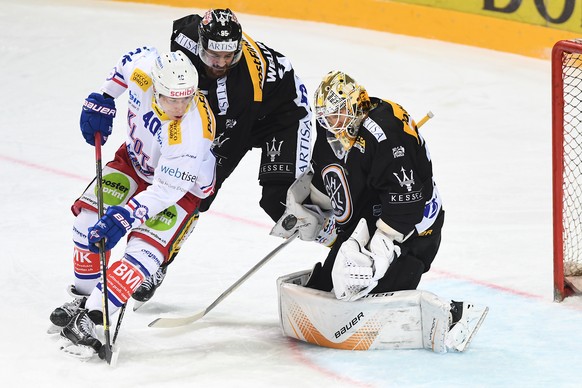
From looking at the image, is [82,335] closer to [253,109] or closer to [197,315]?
[197,315]

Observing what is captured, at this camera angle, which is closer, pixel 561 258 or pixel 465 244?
pixel 561 258

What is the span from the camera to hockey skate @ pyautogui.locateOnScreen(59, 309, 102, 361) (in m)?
3.57

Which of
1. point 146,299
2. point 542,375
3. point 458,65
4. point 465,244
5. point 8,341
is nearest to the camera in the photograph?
point 542,375

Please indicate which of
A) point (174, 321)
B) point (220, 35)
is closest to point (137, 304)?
point (174, 321)

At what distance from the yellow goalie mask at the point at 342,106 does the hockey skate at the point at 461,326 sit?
2.18 ft

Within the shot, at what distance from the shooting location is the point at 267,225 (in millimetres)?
5090

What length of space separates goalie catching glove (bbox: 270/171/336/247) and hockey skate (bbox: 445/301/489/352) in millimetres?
598

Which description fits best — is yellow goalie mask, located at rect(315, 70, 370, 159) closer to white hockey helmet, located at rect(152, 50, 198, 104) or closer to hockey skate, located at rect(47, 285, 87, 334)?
white hockey helmet, located at rect(152, 50, 198, 104)

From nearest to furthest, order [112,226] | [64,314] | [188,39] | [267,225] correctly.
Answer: [112,226]
[64,314]
[188,39]
[267,225]

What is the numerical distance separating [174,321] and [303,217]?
60 centimetres

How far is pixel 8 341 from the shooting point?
375 cm

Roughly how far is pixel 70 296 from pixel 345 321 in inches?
46.1

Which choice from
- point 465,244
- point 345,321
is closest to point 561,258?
point 465,244

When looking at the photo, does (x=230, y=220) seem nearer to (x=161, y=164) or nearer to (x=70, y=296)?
(x=70, y=296)
